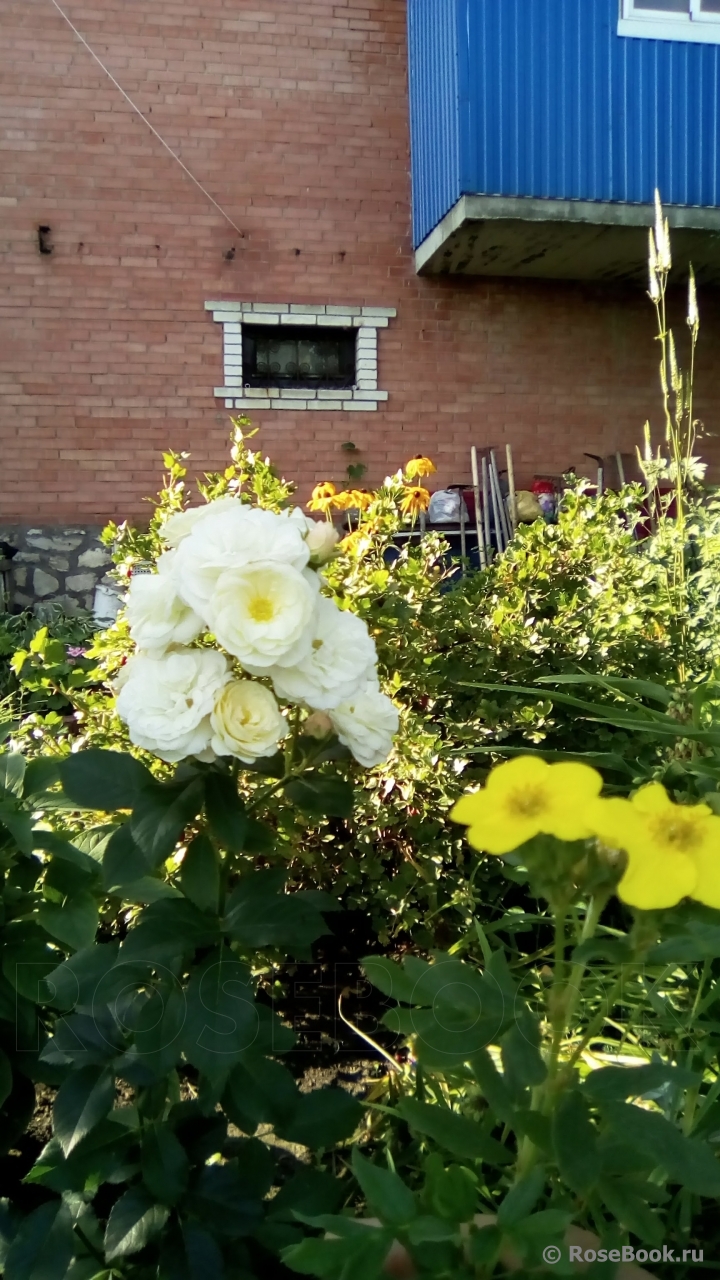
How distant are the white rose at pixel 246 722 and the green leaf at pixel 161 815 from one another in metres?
0.09

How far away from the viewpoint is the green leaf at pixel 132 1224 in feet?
2.82

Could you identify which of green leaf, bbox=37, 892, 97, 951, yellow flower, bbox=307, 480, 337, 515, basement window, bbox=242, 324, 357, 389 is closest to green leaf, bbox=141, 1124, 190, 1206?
green leaf, bbox=37, 892, 97, 951

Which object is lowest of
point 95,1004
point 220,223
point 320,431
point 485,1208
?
point 485,1208

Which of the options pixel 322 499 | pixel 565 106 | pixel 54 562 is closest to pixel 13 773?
pixel 322 499

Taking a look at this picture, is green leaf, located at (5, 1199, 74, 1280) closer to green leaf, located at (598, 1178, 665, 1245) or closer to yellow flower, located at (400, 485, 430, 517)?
green leaf, located at (598, 1178, 665, 1245)

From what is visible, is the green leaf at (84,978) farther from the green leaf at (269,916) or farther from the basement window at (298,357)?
the basement window at (298,357)

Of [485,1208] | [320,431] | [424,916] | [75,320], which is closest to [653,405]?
[320,431]

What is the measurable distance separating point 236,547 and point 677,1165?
62cm

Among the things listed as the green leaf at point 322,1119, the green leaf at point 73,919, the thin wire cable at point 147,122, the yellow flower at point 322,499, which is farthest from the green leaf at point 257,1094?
the thin wire cable at point 147,122

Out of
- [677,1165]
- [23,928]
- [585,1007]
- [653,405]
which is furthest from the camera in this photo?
[653,405]

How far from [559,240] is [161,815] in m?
5.85

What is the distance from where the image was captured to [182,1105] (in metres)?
1.02

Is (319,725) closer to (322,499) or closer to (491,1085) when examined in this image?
(491,1085)

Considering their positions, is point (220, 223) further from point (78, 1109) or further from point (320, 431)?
point (78, 1109)
